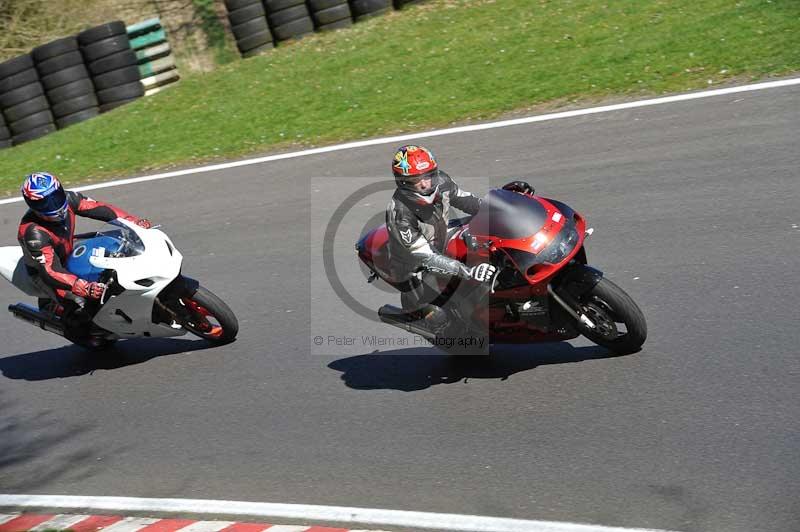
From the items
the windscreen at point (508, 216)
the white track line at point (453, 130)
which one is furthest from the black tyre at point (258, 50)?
the windscreen at point (508, 216)

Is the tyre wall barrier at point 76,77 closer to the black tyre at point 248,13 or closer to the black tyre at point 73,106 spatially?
the black tyre at point 73,106

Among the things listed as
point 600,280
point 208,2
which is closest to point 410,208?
point 600,280

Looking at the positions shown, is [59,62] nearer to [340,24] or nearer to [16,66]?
[16,66]

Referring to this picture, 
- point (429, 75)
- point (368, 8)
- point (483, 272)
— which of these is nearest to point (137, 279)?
point (483, 272)

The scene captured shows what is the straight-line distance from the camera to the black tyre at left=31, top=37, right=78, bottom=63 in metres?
17.3

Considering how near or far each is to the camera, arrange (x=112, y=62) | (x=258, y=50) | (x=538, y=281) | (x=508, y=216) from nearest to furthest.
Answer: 1. (x=538, y=281)
2. (x=508, y=216)
3. (x=112, y=62)
4. (x=258, y=50)

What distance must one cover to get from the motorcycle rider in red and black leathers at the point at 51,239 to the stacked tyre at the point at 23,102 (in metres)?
10.2

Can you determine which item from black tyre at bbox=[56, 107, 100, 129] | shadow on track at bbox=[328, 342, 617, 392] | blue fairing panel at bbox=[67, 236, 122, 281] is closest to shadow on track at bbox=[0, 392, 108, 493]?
blue fairing panel at bbox=[67, 236, 122, 281]

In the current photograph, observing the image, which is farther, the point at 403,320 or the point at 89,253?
the point at 89,253

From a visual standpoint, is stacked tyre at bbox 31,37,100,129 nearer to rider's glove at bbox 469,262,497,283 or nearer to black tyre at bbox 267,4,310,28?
black tyre at bbox 267,4,310,28

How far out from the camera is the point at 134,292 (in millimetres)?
8047

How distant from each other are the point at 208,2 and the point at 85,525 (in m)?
14.9

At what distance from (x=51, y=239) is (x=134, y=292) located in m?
0.90

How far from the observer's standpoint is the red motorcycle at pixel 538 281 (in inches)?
252
